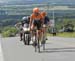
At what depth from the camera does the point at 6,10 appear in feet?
169

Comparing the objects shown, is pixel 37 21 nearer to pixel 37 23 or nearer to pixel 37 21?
pixel 37 21

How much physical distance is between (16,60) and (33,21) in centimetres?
369

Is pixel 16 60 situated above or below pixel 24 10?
above

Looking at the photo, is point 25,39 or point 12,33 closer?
point 25,39

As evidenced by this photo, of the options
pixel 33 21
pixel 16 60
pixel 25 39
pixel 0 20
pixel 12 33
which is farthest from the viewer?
pixel 0 20

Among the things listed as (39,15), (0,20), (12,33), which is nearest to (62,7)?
(0,20)

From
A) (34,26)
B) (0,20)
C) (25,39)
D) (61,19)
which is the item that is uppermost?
(34,26)

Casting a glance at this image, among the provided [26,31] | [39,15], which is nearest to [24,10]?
[26,31]

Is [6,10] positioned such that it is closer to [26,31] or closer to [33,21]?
[26,31]

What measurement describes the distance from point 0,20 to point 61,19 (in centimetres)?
2247

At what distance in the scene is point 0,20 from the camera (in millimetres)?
46656

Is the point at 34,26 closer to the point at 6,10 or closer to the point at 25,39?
the point at 25,39

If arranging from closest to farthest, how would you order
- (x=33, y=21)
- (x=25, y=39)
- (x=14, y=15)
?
(x=33, y=21) < (x=25, y=39) < (x=14, y=15)

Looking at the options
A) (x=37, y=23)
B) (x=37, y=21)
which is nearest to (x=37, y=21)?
(x=37, y=21)
